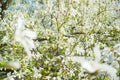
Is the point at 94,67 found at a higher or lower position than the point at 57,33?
higher

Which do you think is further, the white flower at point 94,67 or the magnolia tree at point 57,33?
the magnolia tree at point 57,33

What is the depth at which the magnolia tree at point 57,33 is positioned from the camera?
29.0ft

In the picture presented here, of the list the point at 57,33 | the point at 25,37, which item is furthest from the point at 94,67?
the point at 57,33

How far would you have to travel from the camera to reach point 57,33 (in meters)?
10.1

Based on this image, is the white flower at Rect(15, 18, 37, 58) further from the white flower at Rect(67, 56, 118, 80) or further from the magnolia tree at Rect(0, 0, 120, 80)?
the magnolia tree at Rect(0, 0, 120, 80)

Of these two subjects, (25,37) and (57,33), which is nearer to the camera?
(25,37)

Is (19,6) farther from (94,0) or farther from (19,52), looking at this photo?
(19,52)

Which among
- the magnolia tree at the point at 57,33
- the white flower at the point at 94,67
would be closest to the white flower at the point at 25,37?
the white flower at the point at 94,67

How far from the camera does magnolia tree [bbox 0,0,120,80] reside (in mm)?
8852

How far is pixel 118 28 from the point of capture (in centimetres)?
1375

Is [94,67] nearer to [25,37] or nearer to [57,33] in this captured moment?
[25,37]

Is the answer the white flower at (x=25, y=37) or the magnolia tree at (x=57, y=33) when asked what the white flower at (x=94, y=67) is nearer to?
the white flower at (x=25, y=37)

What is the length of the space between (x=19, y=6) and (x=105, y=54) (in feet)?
42.0

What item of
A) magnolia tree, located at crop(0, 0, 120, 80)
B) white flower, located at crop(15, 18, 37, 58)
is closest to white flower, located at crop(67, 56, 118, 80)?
white flower, located at crop(15, 18, 37, 58)
